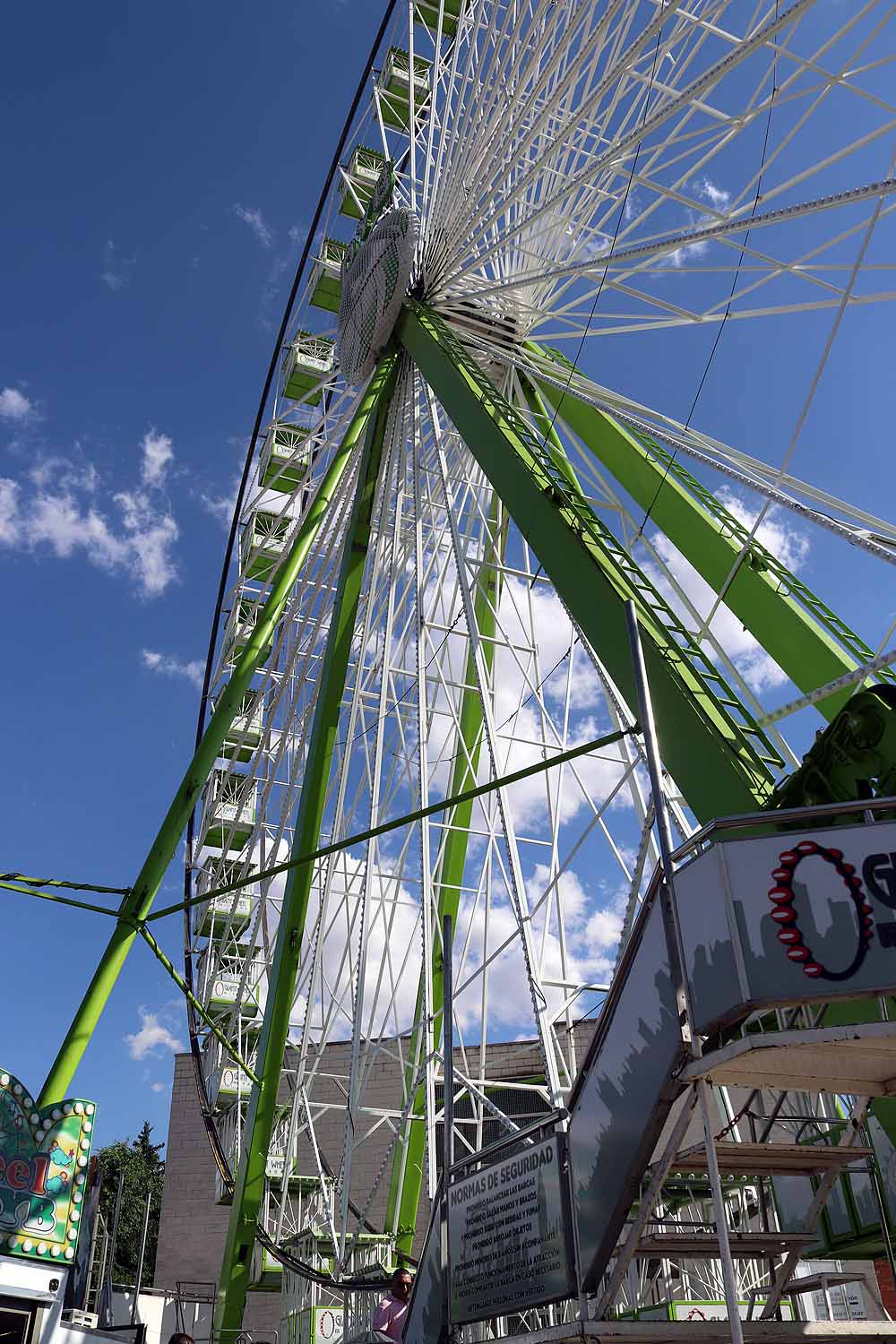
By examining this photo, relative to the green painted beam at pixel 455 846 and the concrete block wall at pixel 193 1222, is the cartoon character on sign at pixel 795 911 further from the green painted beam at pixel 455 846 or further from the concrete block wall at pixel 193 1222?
the concrete block wall at pixel 193 1222

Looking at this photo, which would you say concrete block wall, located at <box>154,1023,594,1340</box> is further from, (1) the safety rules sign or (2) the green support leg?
(1) the safety rules sign

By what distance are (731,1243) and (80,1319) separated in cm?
472

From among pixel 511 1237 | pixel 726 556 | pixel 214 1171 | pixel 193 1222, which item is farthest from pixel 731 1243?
pixel 193 1222

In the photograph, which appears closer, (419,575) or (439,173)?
(419,575)

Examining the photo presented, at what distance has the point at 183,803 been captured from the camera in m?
10.9

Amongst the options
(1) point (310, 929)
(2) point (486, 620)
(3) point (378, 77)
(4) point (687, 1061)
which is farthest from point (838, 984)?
(3) point (378, 77)

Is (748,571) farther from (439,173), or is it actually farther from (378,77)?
(378,77)

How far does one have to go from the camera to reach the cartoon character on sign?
14.9 feet

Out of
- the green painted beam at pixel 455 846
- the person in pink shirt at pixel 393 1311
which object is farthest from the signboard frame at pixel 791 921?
the green painted beam at pixel 455 846

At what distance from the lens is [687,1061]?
15.9 feet

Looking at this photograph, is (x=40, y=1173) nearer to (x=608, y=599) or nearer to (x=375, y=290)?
(x=608, y=599)

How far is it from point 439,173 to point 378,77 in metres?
4.59

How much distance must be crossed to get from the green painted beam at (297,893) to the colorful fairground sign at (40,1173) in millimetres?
3511

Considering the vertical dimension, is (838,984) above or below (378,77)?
below
